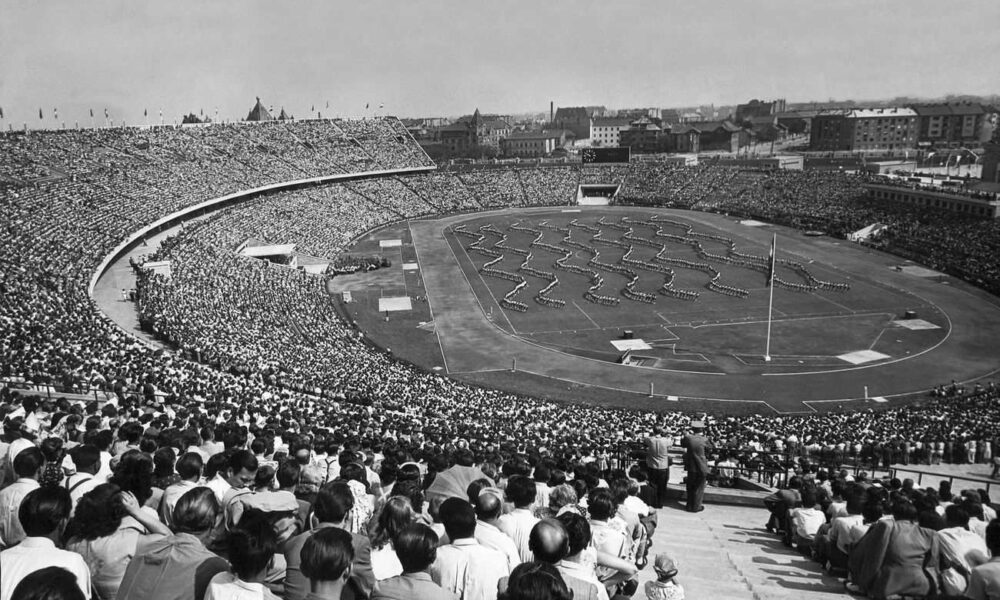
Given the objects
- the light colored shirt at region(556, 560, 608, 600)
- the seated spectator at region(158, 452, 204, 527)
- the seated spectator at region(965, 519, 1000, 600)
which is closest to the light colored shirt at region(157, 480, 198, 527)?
the seated spectator at region(158, 452, 204, 527)

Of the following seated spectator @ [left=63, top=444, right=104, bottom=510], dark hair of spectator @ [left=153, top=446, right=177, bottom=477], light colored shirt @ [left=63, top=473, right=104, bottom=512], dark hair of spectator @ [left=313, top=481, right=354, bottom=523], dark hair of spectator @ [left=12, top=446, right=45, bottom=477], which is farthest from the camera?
dark hair of spectator @ [left=153, top=446, right=177, bottom=477]

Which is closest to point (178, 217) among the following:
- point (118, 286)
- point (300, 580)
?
point (118, 286)

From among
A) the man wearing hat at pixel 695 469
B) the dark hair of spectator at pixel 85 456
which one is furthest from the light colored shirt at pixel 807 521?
the dark hair of spectator at pixel 85 456

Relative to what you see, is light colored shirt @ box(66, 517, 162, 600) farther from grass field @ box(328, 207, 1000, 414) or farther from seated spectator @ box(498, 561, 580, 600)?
grass field @ box(328, 207, 1000, 414)

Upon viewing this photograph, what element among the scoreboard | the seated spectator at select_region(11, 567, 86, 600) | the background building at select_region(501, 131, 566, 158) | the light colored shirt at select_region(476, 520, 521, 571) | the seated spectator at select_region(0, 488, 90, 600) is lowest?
the light colored shirt at select_region(476, 520, 521, 571)

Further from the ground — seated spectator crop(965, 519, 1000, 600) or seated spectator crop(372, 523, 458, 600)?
seated spectator crop(372, 523, 458, 600)

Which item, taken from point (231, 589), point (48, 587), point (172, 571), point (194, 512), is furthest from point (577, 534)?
point (48, 587)

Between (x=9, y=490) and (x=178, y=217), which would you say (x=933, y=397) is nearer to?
(x=9, y=490)
